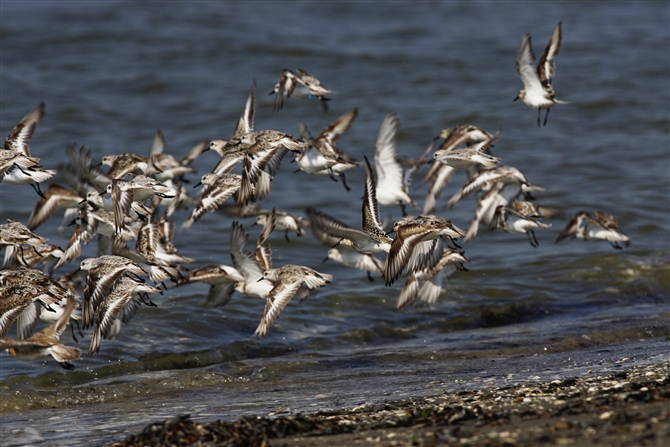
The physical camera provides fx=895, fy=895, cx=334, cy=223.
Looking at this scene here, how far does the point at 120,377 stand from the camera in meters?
7.11

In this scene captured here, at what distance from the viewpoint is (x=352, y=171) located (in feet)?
48.7

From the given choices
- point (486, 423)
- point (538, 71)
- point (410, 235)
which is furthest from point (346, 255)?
point (486, 423)

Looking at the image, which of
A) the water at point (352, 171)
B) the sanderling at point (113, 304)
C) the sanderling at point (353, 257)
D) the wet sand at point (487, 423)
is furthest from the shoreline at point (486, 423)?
the sanderling at point (353, 257)

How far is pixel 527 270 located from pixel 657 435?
23.8 ft

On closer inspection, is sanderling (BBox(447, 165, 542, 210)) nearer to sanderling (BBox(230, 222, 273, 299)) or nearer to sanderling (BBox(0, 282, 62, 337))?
sanderling (BBox(230, 222, 273, 299))

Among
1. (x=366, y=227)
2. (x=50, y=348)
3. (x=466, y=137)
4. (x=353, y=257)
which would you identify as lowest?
(x=50, y=348)

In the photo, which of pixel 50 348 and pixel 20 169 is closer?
pixel 50 348

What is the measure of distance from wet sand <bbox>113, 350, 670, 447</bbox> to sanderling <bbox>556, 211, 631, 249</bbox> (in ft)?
15.4

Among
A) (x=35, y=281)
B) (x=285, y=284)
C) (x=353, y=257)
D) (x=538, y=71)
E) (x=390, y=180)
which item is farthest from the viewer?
(x=538, y=71)

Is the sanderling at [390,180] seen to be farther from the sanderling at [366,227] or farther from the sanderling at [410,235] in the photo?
the sanderling at [410,235]

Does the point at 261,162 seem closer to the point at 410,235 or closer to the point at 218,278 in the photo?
the point at 218,278

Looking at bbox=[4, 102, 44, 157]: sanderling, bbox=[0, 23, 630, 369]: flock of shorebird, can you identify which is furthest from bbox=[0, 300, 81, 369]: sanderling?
bbox=[4, 102, 44, 157]: sanderling

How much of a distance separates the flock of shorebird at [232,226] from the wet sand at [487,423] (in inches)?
61.4

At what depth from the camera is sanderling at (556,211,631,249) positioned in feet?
32.5
